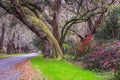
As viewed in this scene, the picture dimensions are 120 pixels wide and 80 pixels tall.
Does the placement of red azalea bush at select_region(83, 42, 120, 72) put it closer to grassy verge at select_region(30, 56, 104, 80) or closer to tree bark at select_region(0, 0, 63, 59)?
grassy verge at select_region(30, 56, 104, 80)

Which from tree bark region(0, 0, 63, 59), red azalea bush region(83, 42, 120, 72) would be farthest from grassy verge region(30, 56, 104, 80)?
tree bark region(0, 0, 63, 59)

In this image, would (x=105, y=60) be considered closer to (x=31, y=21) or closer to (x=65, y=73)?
(x=65, y=73)

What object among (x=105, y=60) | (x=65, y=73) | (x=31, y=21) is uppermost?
(x=31, y=21)

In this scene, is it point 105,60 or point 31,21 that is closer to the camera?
point 105,60

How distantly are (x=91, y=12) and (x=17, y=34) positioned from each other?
3682cm

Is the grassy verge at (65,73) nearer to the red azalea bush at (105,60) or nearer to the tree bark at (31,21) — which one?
the red azalea bush at (105,60)

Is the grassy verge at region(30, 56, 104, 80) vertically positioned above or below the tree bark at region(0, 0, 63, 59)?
below

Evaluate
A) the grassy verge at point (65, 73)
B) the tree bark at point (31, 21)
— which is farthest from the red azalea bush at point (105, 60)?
the tree bark at point (31, 21)

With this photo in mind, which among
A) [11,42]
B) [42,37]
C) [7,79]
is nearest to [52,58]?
[42,37]

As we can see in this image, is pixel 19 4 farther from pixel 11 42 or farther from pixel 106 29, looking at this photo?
pixel 11 42

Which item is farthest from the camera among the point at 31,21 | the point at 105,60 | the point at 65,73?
the point at 31,21

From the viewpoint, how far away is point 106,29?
1289 inches

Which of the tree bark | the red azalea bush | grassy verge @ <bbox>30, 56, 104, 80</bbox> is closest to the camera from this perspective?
grassy verge @ <bbox>30, 56, 104, 80</bbox>

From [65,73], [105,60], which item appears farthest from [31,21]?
[65,73]
